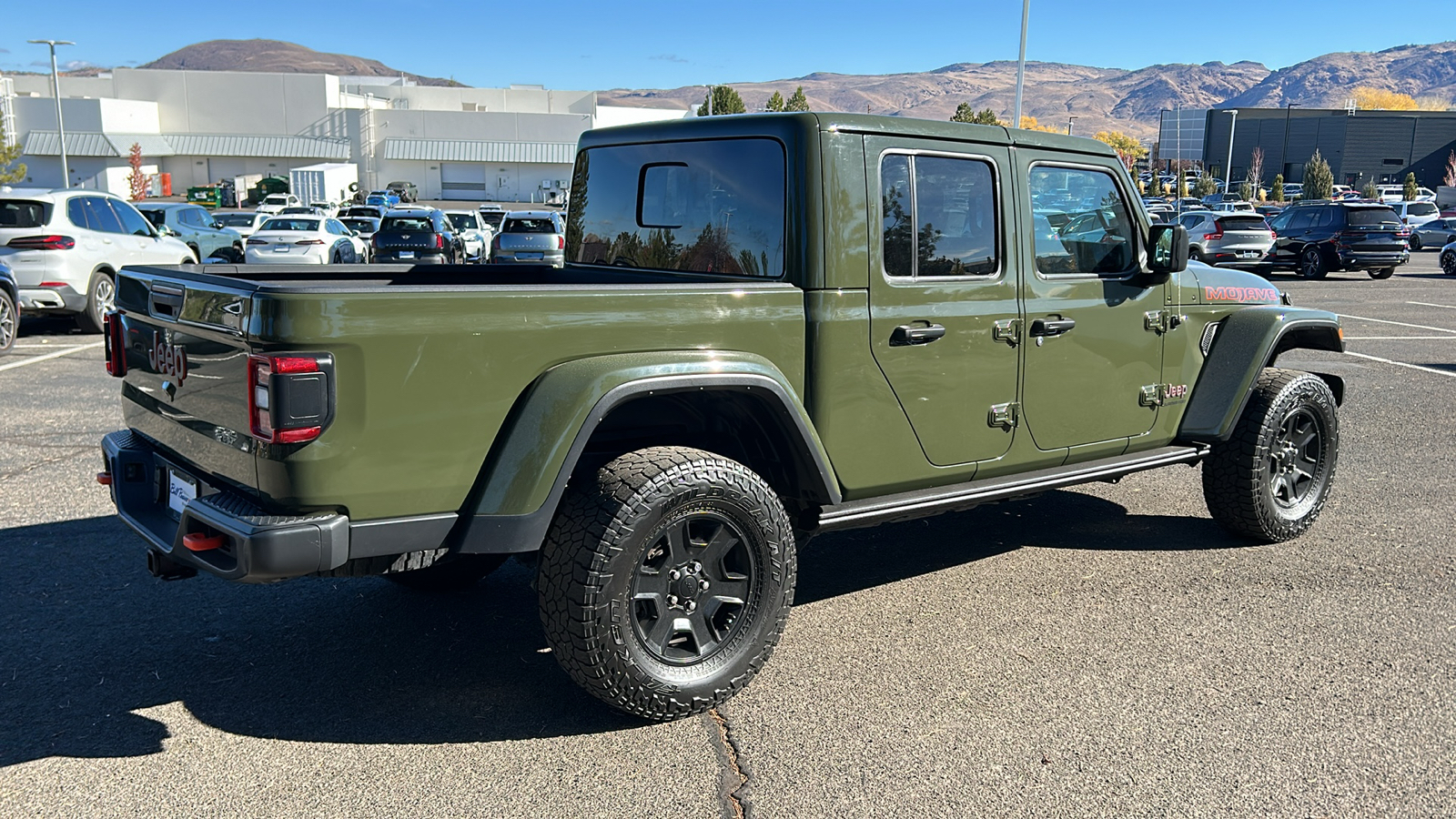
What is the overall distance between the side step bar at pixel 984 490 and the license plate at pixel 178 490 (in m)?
2.13

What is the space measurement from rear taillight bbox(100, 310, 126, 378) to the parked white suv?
9124mm

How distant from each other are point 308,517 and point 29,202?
1194 cm

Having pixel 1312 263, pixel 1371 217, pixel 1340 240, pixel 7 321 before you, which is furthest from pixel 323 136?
pixel 7 321

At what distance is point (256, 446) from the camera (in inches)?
126

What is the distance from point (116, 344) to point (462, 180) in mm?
82661

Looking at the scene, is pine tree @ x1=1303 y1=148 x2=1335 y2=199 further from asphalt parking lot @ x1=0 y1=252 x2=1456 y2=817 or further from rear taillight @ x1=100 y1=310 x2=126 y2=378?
rear taillight @ x1=100 y1=310 x2=126 y2=378

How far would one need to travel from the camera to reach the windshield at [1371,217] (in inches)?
982

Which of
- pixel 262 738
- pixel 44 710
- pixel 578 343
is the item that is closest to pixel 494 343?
pixel 578 343

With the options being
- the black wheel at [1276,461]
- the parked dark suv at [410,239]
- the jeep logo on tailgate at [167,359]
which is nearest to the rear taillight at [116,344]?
the jeep logo on tailgate at [167,359]

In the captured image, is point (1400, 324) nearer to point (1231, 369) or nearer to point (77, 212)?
point (1231, 369)

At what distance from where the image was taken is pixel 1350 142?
99062 millimetres

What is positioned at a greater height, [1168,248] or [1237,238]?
[1168,248]

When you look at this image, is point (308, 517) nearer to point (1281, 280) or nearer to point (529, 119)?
point (1281, 280)

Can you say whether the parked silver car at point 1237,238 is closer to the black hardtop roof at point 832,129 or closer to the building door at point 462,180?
the black hardtop roof at point 832,129
